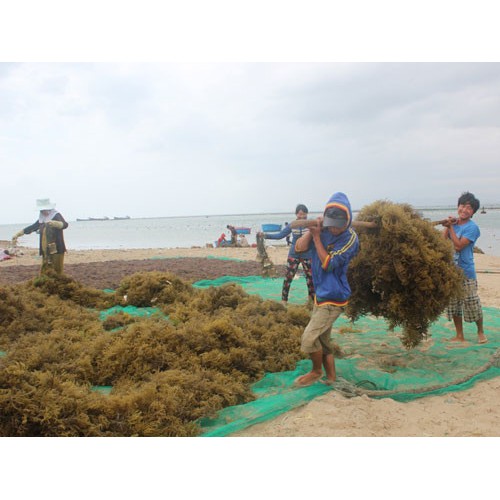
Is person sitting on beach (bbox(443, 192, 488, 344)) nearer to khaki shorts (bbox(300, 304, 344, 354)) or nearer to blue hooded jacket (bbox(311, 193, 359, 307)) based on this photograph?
blue hooded jacket (bbox(311, 193, 359, 307))

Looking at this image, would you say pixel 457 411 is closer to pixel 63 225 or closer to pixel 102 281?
pixel 63 225

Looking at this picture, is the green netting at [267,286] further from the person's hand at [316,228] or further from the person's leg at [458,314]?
the person's hand at [316,228]

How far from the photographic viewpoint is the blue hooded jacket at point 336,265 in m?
3.91

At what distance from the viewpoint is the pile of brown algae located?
3023mm

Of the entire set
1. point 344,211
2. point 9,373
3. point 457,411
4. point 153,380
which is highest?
point 344,211

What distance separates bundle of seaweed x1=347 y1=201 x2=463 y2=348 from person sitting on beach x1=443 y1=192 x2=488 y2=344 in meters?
0.99

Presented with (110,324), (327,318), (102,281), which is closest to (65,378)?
(110,324)

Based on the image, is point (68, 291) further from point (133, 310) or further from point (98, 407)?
point (98, 407)

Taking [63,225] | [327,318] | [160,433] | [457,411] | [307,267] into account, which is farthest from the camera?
[63,225]

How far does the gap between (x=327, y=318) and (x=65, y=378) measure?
2.42 meters

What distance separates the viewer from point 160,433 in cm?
306

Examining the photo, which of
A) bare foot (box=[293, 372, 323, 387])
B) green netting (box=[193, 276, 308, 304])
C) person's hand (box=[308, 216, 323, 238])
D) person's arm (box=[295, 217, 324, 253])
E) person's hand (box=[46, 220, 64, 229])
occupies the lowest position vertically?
bare foot (box=[293, 372, 323, 387])

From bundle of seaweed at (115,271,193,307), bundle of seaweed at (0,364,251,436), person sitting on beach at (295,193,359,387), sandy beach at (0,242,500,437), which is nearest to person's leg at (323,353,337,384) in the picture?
person sitting on beach at (295,193,359,387)

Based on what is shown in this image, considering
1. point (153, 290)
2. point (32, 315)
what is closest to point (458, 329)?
point (153, 290)
